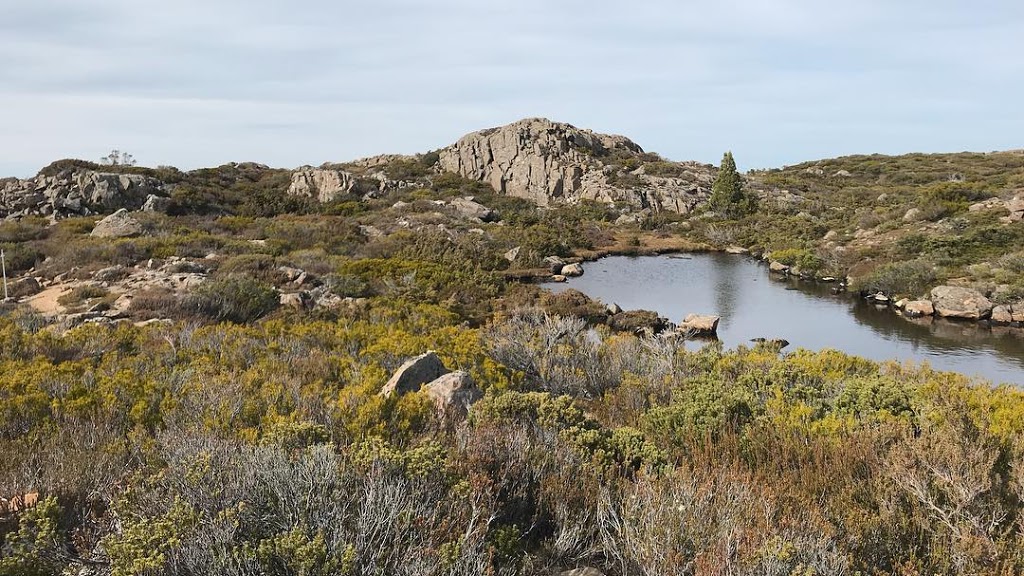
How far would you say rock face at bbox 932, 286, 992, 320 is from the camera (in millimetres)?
20344

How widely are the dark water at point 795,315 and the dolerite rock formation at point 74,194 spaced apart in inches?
980

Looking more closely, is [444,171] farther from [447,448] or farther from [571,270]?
[447,448]

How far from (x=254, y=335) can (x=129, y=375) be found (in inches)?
122

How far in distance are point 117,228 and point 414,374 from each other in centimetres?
2316

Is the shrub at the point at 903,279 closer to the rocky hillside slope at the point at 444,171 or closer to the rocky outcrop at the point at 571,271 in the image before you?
the rocky outcrop at the point at 571,271

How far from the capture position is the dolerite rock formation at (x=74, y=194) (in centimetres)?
3025

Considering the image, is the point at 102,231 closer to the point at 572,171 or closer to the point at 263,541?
the point at 263,541

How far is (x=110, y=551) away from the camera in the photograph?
2.70 meters

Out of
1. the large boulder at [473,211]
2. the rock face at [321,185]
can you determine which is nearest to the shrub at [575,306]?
the large boulder at [473,211]

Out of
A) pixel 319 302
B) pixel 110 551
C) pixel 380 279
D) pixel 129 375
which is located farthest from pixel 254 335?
pixel 380 279

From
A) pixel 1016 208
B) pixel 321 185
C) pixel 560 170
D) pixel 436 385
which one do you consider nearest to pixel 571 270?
pixel 1016 208

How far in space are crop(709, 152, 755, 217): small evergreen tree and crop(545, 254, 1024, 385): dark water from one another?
52.2ft

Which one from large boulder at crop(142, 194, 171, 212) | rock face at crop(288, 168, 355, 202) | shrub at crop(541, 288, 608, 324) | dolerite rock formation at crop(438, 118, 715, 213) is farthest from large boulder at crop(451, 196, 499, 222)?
shrub at crop(541, 288, 608, 324)

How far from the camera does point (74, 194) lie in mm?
31078
